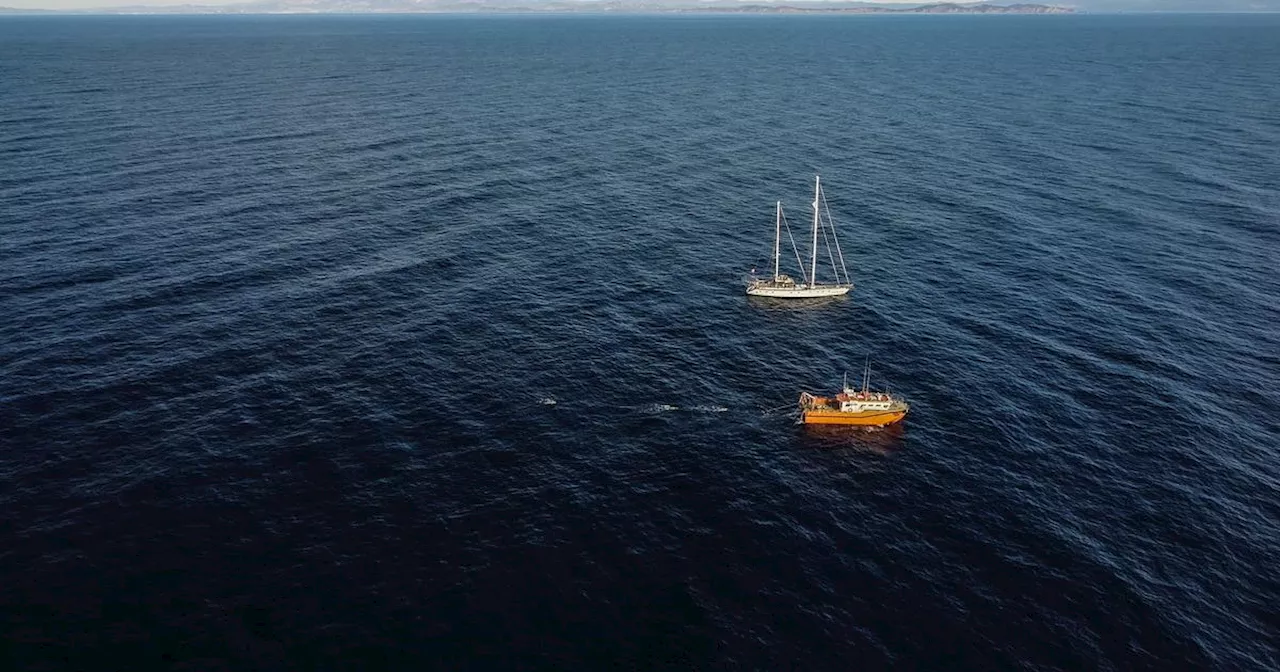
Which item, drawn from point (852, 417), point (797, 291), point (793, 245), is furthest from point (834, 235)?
point (852, 417)

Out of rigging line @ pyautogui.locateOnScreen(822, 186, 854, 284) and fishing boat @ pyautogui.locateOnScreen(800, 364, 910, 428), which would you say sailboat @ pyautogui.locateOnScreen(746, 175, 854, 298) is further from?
fishing boat @ pyautogui.locateOnScreen(800, 364, 910, 428)

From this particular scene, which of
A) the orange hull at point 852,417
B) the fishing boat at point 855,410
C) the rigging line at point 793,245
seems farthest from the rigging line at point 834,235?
the orange hull at point 852,417

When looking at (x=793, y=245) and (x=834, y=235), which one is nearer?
(x=834, y=235)

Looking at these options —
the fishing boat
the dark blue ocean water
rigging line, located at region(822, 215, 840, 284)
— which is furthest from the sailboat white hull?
the fishing boat

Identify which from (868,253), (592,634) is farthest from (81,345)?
(868,253)

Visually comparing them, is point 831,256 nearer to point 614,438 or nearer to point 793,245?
point 793,245

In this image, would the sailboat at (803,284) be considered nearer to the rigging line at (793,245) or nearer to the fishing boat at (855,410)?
the rigging line at (793,245)
